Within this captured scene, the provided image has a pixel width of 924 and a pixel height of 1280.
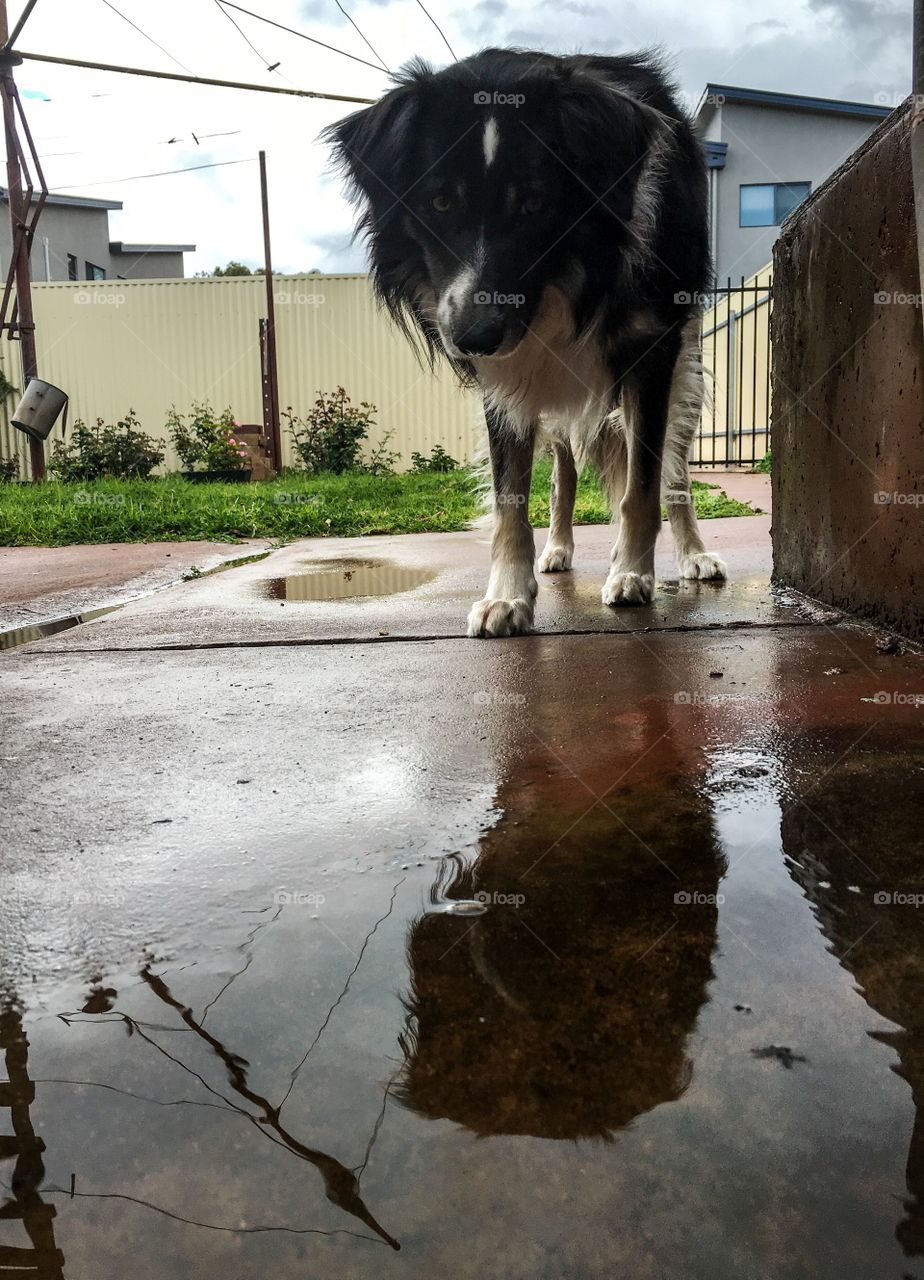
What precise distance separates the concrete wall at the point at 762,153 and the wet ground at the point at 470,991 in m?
18.0

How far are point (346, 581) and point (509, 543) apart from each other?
1.05m

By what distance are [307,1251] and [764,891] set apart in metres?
0.58

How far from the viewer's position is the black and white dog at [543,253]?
8.19ft

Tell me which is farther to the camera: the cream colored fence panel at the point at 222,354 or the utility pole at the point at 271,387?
the cream colored fence panel at the point at 222,354

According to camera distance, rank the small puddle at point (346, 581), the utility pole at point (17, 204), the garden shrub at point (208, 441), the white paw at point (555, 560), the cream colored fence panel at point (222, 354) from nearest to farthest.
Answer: the small puddle at point (346, 581) → the white paw at point (555, 560) → the utility pole at point (17, 204) → the garden shrub at point (208, 441) → the cream colored fence panel at point (222, 354)

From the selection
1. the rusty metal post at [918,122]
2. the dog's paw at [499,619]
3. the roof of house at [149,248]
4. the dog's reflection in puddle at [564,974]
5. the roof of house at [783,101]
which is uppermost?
the roof of house at [149,248]

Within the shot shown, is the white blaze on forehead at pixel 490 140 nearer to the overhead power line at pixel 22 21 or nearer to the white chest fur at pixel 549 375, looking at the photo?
the white chest fur at pixel 549 375

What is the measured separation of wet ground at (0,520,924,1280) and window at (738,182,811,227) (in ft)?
60.6

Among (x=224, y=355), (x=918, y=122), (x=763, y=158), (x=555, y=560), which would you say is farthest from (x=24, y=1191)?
(x=763, y=158)

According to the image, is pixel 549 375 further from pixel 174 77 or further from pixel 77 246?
pixel 77 246

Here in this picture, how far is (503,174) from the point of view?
2469 millimetres

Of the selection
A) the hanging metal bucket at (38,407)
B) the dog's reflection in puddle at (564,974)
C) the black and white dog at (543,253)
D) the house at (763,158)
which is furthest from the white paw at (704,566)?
the house at (763,158)

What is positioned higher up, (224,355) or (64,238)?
(64,238)

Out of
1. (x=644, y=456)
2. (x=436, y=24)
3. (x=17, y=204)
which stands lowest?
(x=644, y=456)
